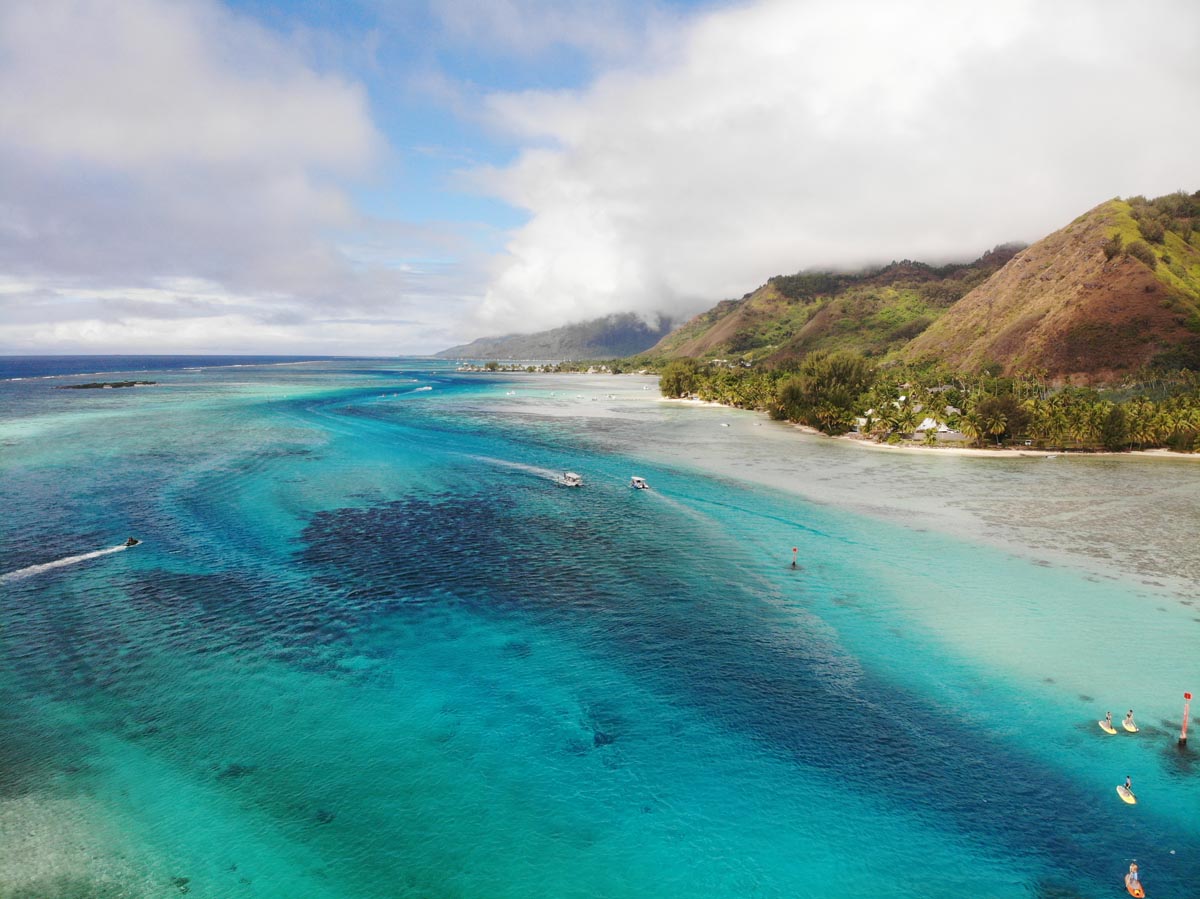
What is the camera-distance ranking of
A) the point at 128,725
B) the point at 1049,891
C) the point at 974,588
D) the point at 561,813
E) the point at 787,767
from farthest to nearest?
the point at 974,588, the point at 128,725, the point at 787,767, the point at 561,813, the point at 1049,891

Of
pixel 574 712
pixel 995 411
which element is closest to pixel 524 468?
pixel 574 712

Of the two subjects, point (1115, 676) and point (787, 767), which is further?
point (1115, 676)

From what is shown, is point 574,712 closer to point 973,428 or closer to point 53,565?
point 53,565

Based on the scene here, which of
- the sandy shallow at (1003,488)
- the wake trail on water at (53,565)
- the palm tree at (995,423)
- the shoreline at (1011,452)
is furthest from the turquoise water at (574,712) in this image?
the palm tree at (995,423)

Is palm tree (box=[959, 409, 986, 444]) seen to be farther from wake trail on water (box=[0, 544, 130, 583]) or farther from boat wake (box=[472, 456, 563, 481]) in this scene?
wake trail on water (box=[0, 544, 130, 583])

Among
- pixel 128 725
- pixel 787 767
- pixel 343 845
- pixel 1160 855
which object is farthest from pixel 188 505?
pixel 1160 855

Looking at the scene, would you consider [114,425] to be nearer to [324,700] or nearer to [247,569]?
[247,569]
